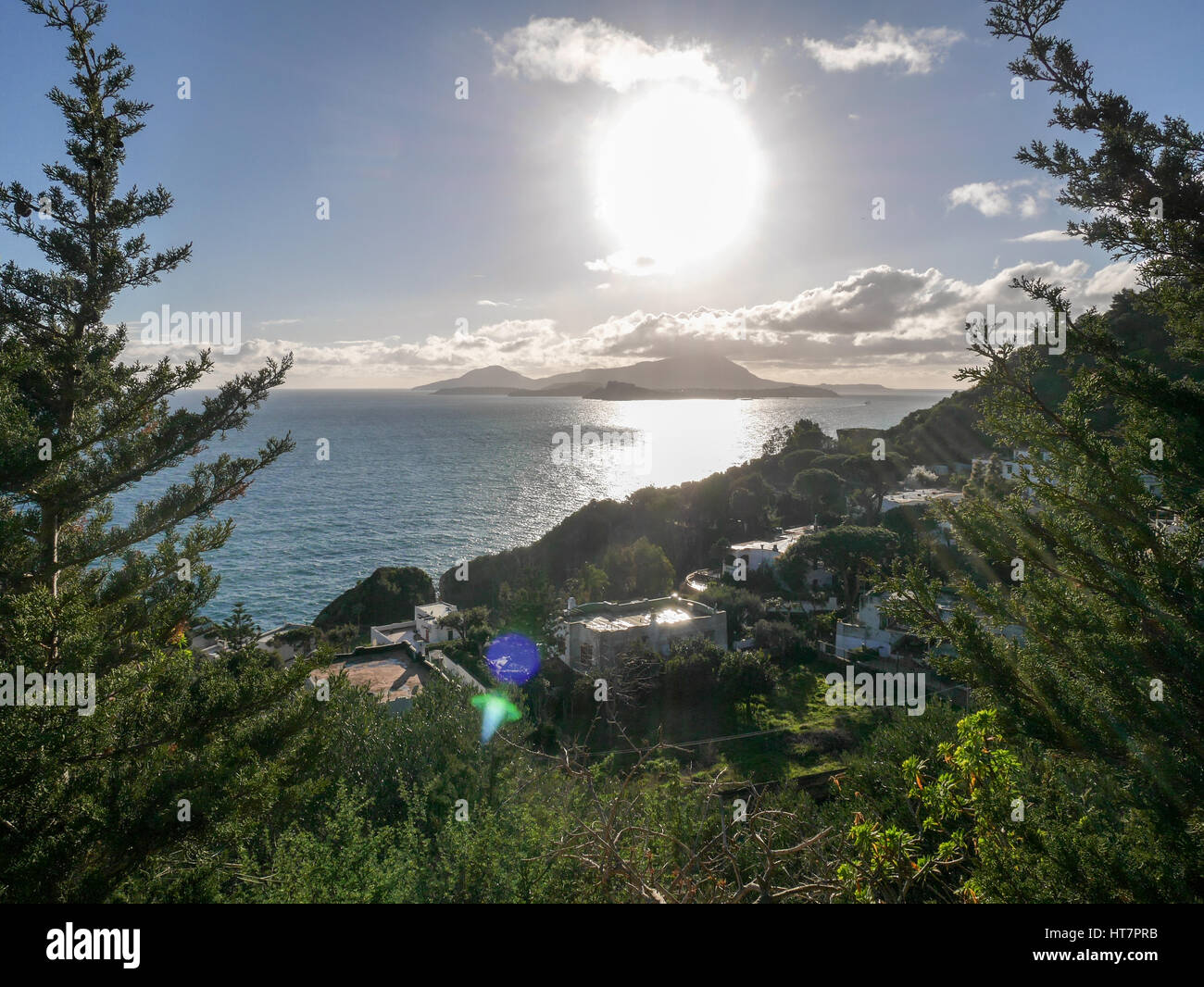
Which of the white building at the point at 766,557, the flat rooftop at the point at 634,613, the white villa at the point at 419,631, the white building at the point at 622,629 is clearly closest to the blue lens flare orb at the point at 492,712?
the white building at the point at 622,629

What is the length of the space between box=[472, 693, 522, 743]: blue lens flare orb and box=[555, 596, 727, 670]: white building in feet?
25.3

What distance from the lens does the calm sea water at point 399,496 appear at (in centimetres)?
4566

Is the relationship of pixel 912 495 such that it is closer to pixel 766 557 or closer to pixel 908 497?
pixel 908 497

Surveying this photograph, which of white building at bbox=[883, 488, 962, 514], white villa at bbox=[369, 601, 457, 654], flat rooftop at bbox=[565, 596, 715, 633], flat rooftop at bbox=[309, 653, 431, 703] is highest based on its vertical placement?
white building at bbox=[883, 488, 962, 514]

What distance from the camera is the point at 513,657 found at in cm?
2158

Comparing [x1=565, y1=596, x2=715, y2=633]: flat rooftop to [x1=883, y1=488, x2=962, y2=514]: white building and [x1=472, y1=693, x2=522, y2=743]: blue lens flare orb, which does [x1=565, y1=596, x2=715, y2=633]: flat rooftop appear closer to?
[x1=472, y1=693, x2=522, y2=743]: blue lens flare orb

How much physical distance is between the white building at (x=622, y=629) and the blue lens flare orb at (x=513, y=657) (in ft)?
4.36

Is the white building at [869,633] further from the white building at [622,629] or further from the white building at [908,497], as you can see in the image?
the white building at [908,497]

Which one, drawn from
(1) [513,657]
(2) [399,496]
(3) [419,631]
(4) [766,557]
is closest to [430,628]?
(3) [419,631]

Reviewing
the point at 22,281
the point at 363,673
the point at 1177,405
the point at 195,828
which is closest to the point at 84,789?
the point at 195,828

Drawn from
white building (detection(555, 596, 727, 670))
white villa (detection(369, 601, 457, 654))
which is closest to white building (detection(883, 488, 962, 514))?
white building (detection(555, 596, 727, 670))

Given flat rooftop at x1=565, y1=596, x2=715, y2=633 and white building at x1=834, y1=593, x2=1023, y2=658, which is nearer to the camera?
white building at x1=834, y1=593, x2=1023, y2=658

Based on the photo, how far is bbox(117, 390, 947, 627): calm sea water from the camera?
45.7 metres

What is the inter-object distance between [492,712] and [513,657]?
30.7ft
